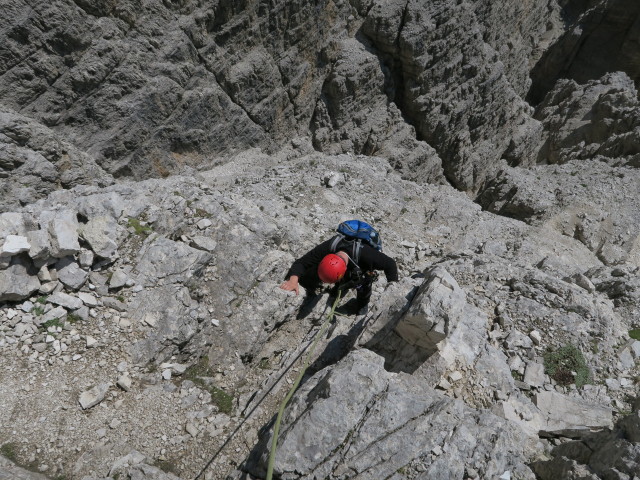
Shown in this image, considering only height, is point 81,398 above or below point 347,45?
below

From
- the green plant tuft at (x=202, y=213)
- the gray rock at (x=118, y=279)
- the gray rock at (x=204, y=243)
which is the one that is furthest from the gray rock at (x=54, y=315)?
the green plant tuft at (x=202, y=213)

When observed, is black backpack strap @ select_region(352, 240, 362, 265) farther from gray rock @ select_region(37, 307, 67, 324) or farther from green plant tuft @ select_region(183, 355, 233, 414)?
gray rock @ select_region(37, 307, 67, 324)

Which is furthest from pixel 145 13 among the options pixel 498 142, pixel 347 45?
pixel 498 142

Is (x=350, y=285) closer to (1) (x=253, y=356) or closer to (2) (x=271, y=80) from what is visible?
(1) (x=253, y=356)

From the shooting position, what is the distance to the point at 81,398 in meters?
6.46

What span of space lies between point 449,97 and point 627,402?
76.8 ft

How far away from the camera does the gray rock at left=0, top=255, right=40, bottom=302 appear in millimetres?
6883

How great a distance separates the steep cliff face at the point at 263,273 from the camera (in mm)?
5773

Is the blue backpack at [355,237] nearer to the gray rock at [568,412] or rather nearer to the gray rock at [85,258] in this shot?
the gray rock at [568,412]

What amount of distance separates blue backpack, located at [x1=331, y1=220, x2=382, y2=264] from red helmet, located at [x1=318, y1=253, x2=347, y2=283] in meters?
0.77

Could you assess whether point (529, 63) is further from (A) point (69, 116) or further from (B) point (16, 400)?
(B) point (16, 400)

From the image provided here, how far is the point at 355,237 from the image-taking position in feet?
30.5

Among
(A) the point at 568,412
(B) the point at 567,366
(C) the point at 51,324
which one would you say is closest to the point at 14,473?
(C) the point at 51,324

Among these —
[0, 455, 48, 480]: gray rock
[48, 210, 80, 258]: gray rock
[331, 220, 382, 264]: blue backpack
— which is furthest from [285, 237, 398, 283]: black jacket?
[0, 455, 48, 480]: gray rock
